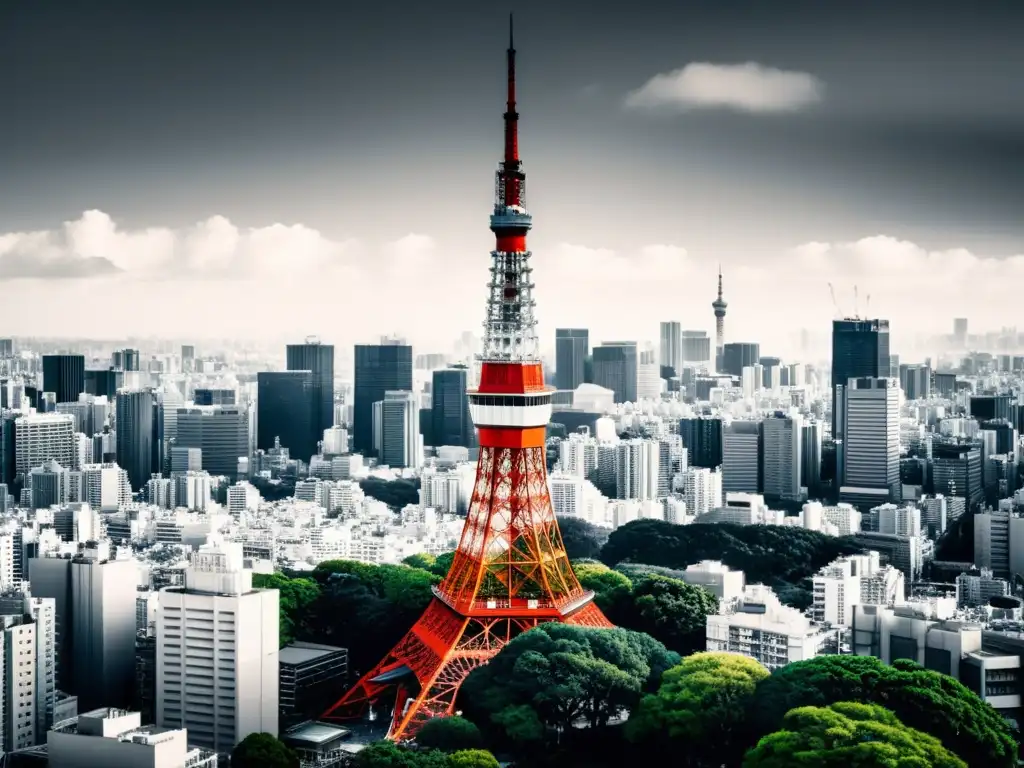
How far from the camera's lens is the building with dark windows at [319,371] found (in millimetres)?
30531

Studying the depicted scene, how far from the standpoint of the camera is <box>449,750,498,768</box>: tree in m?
8.13

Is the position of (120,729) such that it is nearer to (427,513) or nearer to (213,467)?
(427,513)

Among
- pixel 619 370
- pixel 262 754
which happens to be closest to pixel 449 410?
pixel 619 370

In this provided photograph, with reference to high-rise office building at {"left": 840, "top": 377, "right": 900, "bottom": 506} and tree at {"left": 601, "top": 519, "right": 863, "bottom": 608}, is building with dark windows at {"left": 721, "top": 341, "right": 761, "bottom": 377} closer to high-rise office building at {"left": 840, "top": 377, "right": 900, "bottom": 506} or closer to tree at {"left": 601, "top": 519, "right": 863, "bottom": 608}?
high-rise office building at {"left": 840, "top": 377, "right": 900, "bottom": 506}

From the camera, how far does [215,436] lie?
27641mm

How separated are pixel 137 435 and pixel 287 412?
15.6 feet

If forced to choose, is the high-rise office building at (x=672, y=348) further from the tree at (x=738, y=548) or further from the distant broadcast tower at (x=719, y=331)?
the tree at (x=738, y=548)

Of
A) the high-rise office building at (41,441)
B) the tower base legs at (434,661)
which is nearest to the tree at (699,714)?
the tower base legs at (434,661)

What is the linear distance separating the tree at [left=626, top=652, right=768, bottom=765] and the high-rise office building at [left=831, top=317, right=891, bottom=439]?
1725 centimetres

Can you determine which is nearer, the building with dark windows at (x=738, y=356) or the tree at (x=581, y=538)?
the tree at (x=581, y=538)

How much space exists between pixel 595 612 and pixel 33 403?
748 inches

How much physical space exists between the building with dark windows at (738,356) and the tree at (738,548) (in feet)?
48.8

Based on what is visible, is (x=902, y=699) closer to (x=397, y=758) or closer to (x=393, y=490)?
(x=397, y=758)

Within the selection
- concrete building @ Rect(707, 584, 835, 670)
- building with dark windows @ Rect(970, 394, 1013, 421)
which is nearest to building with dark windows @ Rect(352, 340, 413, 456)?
building with dark windows @ Rect(970, 394, 1013, 421)
